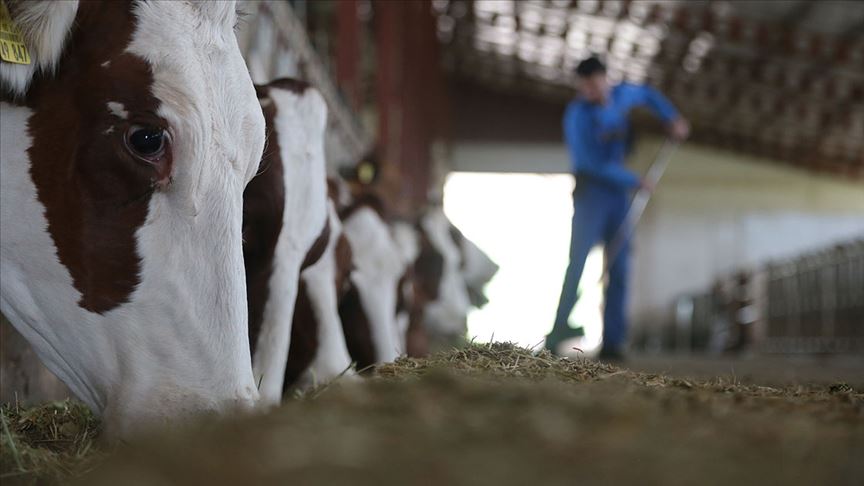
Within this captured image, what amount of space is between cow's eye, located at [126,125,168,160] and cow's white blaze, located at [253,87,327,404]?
35.4 inches

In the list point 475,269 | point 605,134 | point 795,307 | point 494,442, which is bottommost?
Result: point 795,307

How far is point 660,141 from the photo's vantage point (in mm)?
28734

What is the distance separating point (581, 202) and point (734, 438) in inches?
241

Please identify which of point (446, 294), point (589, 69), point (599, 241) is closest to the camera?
point (599, 241)

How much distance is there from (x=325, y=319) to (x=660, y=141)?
86.5 feet

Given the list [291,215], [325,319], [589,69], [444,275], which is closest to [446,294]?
[444,275]

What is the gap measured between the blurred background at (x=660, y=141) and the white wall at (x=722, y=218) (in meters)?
0.05

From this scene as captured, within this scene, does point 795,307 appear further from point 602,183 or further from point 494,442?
point 494,442

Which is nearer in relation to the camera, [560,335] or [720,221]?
[560,335]

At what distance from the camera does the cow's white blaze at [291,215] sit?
108 inches

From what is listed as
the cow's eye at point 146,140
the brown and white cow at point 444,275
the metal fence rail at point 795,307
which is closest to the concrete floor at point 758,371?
the cow's eye at point 146,140

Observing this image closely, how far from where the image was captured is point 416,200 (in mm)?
16016

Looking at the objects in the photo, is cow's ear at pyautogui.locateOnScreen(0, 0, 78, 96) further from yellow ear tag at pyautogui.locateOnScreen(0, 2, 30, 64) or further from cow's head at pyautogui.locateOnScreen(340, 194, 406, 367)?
cow's head at pyautogui.locateOnScreen(340, 194, 406, 367)

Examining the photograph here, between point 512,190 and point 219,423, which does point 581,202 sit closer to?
point 219,423
